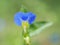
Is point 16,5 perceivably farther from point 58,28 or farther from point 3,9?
point 58,28

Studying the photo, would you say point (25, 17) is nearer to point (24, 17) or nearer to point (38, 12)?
point (24, 17)

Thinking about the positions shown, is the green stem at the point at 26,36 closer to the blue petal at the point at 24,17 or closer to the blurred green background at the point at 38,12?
the blue petal at the point at 24,17

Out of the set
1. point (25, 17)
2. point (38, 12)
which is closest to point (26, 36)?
point (25, 17)

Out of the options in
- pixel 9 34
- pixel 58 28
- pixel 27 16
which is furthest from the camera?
pixel 58 28

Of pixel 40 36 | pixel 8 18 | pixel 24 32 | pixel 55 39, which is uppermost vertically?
pixel 8 18

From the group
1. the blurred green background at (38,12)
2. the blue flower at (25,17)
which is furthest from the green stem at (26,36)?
the blurred green background at (38,12)

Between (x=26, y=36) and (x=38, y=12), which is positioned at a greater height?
(x=38, y=12)

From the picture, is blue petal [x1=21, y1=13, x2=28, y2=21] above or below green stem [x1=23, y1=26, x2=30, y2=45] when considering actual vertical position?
above

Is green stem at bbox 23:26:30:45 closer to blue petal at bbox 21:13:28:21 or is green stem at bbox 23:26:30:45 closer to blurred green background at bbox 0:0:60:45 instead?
blue petal at bbox 21:13:28:21

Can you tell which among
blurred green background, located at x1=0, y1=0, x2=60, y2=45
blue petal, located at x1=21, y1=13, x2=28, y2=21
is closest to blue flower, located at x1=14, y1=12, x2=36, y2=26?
blue petal, located at x1=21, y1=13, x2=28, y2=21

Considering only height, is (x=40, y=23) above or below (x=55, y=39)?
below

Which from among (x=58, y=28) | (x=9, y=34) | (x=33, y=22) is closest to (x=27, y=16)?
(x=33, y=22)
